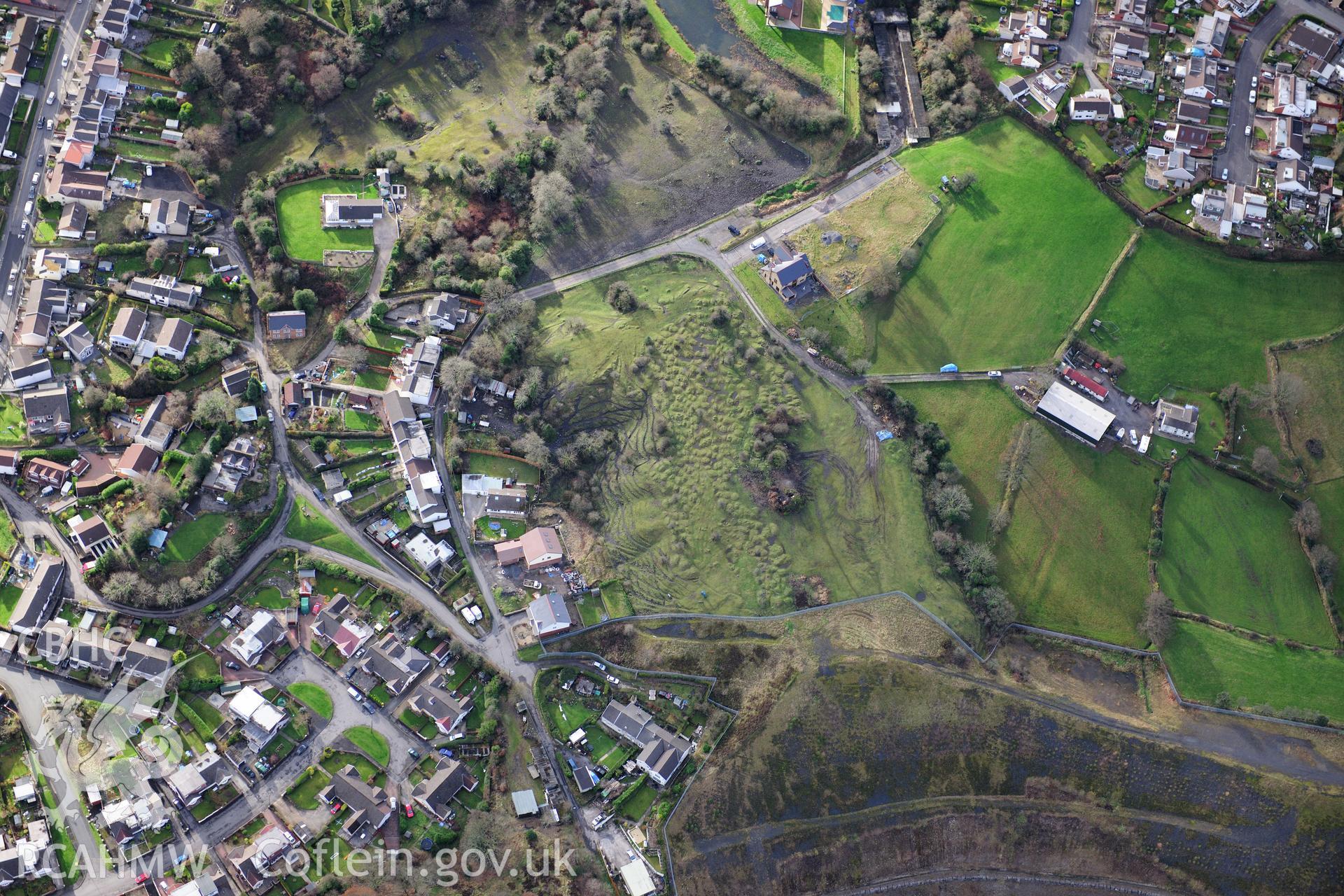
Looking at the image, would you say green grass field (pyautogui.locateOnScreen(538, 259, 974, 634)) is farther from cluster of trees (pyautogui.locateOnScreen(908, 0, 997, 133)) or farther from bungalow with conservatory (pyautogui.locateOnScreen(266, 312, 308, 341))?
cluster of trees (pyautogui.locateOnScreen(908, 0, 997, 133))

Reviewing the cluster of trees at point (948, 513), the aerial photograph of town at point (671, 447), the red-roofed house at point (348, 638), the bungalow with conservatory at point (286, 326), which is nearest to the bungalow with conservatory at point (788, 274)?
the aerial photograph of town at point (671, 447)

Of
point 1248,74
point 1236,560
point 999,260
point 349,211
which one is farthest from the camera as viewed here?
point 1248,74

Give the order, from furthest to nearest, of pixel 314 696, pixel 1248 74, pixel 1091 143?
pixel 1248 74 < pixel 1091 143 < pixel 314 696

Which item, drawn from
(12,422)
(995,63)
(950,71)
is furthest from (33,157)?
(995,63)

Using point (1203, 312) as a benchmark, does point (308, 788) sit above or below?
below

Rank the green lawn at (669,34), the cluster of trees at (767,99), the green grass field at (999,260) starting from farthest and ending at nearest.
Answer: the green lawn at (669,34) → the cluster of trees at (767,99) → the green grass field at (999,260)

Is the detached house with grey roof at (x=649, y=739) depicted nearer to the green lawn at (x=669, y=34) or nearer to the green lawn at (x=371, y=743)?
the green lawn at (x=371, y=743)

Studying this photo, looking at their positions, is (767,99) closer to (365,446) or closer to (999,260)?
(999,260)

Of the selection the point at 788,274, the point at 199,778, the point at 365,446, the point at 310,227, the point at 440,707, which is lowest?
the point at 199,778
